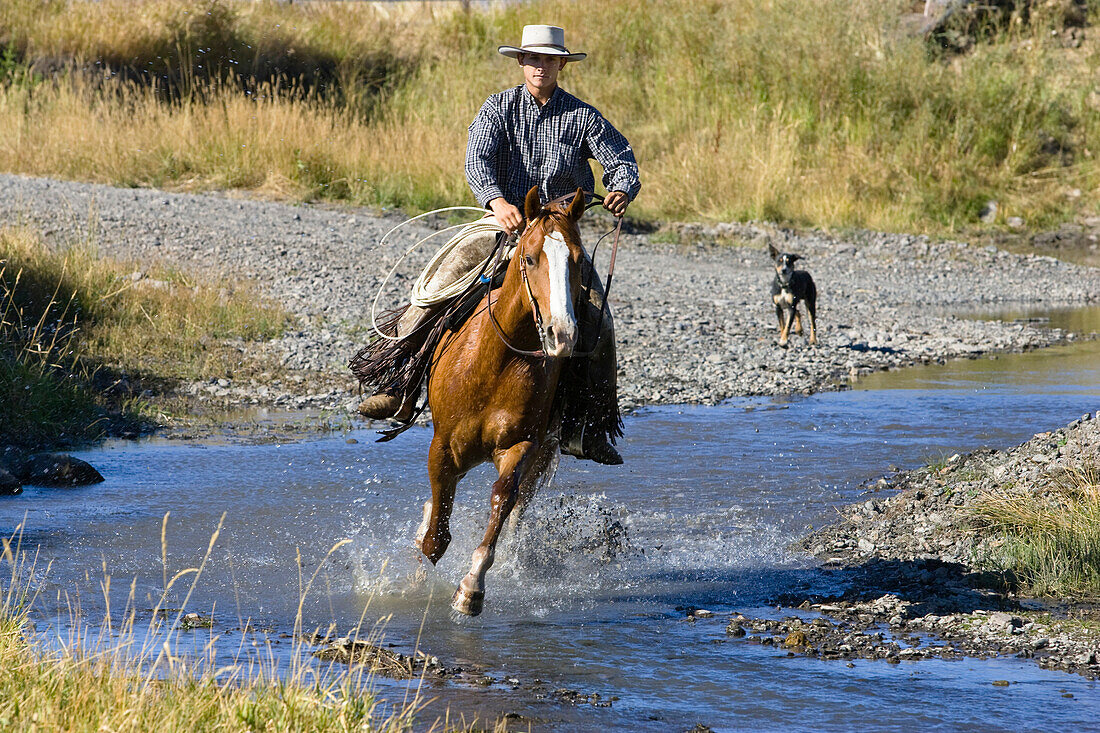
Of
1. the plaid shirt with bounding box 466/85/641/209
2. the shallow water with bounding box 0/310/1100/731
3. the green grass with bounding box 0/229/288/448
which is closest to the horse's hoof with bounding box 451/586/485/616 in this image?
the shallow water with bounding box 0/310/1100/731

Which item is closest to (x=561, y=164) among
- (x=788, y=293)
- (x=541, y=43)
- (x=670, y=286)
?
(x=541, y=43)

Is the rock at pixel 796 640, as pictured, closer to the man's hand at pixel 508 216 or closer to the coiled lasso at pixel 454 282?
the man's hand at pixel 508 216

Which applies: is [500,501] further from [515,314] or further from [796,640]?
[796,640]

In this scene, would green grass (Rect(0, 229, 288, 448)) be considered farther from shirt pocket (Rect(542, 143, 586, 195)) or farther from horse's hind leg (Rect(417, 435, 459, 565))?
shirt pocket (Rect(542, 143, 586, 195))

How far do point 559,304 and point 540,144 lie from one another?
1.56 m

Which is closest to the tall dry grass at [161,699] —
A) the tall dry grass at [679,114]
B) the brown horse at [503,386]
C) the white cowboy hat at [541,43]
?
the brown horse at [503,386]

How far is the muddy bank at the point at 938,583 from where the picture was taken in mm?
5324

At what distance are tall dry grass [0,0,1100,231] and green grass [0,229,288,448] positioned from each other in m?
7.10

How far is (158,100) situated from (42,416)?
46.6 ft

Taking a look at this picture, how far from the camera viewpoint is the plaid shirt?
6238mm

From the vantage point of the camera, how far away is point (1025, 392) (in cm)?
1130

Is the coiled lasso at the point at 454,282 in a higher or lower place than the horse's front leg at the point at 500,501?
higher

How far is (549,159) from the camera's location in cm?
636

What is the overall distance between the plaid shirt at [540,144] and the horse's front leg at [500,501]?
4.42 ft
